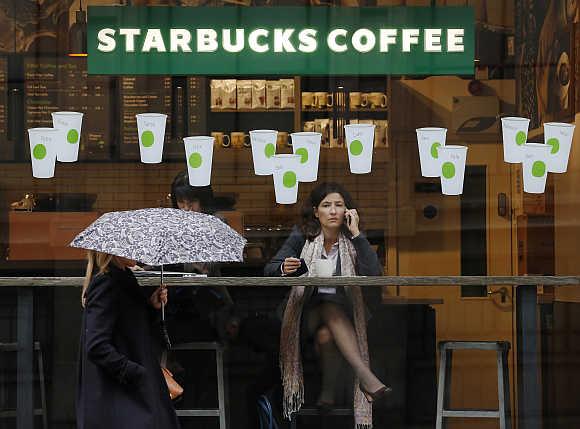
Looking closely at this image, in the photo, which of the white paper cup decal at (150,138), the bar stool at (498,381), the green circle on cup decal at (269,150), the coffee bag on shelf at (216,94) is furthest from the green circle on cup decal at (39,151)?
the bar stool at (498,381)

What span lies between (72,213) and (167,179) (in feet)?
2.00

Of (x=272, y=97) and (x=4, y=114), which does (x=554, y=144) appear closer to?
(x=272, y=97)

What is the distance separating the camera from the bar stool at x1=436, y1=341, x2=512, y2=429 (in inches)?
285

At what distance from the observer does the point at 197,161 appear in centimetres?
754

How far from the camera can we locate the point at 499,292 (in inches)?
296

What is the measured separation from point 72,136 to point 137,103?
44 centimetres

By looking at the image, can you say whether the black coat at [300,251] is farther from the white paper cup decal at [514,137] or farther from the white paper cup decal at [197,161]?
the white paper cup decal at [514,137]

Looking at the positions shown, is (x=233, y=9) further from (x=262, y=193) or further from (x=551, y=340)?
(x=551, y=340)

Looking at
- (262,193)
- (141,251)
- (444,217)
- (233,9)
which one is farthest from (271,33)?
→ (141,251)

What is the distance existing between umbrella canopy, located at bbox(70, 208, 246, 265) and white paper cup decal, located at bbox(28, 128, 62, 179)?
1864 mm

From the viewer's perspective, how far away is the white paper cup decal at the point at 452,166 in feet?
24.8

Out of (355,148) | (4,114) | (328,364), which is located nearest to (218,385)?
(328,364)

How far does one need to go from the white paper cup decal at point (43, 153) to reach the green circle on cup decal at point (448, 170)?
2.33m

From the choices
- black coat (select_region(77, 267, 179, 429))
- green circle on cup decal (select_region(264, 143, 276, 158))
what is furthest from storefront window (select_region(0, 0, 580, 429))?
black coat (select_region(77, 267, 179, 429))
